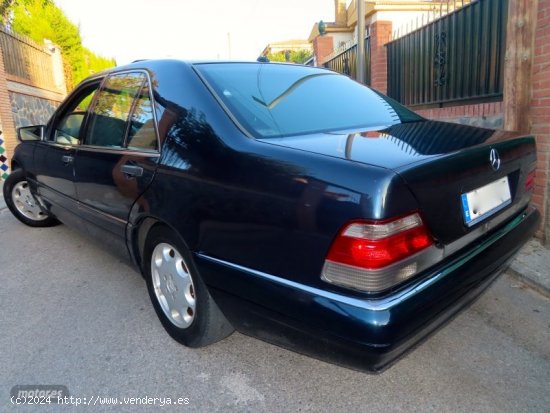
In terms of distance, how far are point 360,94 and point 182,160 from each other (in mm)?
1342

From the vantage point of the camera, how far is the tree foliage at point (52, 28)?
1737 centimetres

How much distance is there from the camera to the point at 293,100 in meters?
2.35

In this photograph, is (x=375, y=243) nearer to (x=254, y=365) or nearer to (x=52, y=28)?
(x=254, y=365)

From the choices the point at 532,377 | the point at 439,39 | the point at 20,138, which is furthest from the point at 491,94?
the point at 20,138

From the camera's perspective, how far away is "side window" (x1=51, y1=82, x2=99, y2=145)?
3363 mm

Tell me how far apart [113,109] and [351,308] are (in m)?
2.29

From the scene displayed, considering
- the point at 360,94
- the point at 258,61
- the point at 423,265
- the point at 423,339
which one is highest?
the point at 258,61

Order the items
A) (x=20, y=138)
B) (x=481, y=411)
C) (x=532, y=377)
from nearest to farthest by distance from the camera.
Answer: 1. (x=481, y=411)
2. (x=532, y=377)
3. (x=20, y=138)

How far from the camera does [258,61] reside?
286cm

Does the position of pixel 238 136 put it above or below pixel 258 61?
below

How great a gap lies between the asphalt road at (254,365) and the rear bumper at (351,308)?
405 mm

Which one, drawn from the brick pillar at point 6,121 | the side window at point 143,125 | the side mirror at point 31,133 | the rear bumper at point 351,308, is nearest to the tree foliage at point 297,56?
the brick pillar at point 6,121

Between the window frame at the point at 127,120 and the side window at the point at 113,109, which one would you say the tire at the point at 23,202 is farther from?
the side window at the point at 113,109

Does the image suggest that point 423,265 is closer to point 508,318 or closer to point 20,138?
point 508,318
